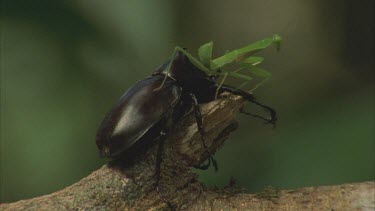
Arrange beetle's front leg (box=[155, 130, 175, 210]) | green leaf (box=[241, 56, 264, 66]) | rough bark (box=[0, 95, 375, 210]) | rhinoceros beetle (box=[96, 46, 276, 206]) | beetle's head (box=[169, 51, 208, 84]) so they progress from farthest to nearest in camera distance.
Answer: green leaf (box=[241, 56, 264, 66])
beetle's head (box=[169, 51, 208, 84])
rhinoceros beetle (box=[96, 46, 276, 206])
beetle's front leg (box=[155, 130, 175, 210])
rough bark (box=[0, 95, 375, 210])

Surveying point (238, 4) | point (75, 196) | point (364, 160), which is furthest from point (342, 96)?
point (75, 196)

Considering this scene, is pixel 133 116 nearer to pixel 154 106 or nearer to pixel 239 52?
pixel 154 106

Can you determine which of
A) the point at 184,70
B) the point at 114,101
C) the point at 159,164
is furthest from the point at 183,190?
the point at 114,101

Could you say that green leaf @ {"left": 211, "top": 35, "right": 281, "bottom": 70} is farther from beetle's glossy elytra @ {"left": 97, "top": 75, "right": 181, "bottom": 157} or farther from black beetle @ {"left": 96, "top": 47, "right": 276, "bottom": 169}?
beetle's glossy elytra @ {"left": 97, "top": 75, "right": 181, "bottom": 157}

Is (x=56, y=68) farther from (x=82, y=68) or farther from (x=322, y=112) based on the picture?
(x=322, y=112)

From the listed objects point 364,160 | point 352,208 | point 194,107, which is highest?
point 194,107

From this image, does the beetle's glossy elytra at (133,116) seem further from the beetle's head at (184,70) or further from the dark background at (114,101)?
the dark background at (114,101)

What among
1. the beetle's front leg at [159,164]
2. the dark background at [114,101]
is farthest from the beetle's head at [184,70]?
the dark background at [114,101]

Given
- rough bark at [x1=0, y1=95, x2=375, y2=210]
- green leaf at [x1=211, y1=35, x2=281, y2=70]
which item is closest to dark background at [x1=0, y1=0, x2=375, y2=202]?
green leaf at [x1=211, y1=35, x2=281, y2=70]
